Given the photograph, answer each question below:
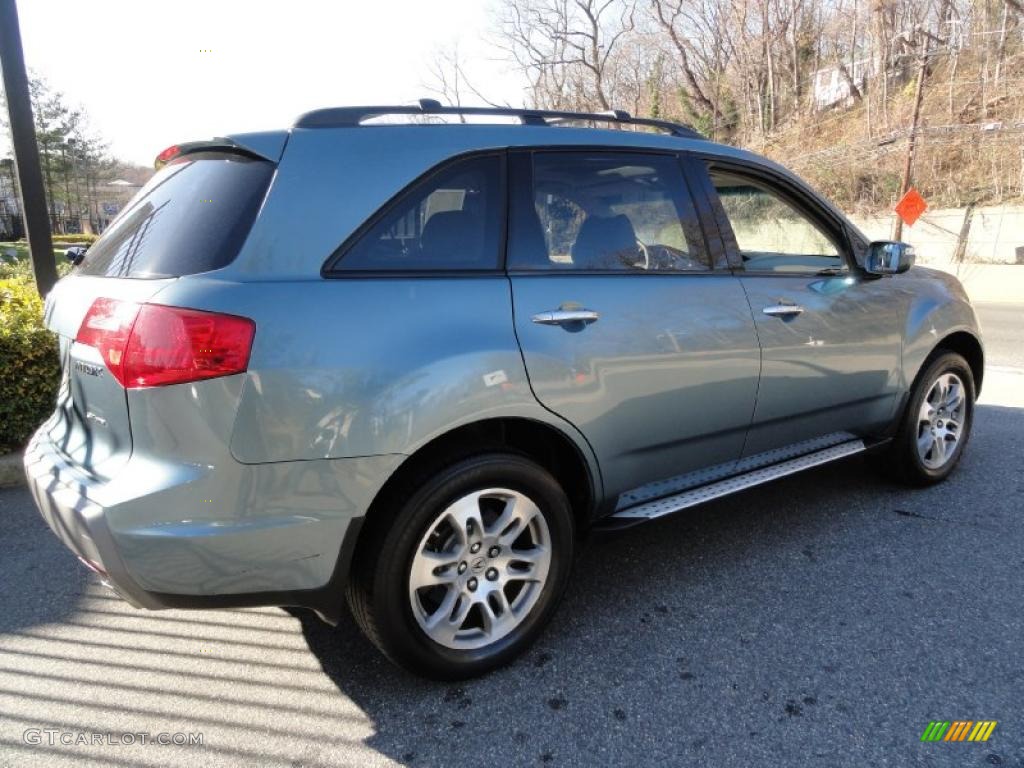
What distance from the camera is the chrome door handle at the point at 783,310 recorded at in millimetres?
3118

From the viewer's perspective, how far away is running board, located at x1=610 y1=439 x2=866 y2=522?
279 centimetres

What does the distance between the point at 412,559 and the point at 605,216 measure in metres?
1.52

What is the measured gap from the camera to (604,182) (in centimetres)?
284

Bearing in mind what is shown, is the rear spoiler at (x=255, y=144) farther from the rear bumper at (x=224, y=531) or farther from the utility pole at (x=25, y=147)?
the utility pole at (x=25, y=147)

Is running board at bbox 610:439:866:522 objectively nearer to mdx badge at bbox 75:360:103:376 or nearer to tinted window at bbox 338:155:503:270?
tinted window at bbox 338:155:503:270

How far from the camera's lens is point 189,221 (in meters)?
2.17

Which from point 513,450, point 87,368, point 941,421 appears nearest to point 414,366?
point 513,450

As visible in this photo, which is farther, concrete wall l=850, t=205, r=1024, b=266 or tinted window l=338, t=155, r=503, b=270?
concrete wall l=850, t=205, r=1024, b=266

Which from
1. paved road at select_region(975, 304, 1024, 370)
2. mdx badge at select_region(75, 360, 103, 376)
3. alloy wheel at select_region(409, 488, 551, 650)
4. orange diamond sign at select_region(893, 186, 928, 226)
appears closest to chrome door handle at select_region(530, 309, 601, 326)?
alloy wheel at select_region(409, 488, 551, 650)

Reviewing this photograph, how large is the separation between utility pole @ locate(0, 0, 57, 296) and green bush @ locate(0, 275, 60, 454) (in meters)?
1.11

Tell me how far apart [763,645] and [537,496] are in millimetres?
1020

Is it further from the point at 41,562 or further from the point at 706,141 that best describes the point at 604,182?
the point at 41,562

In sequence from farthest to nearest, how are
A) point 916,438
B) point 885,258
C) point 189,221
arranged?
point 916,438
point 885,258
point 189,221

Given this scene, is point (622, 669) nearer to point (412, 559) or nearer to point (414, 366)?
point (412, 559)
